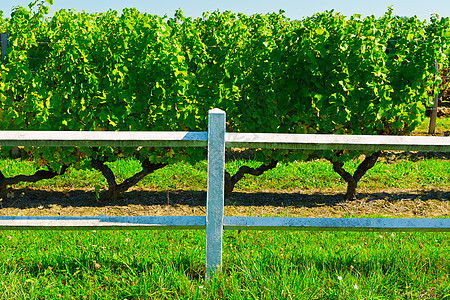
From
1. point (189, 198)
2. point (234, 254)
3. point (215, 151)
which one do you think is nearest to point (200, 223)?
point (215, 151)

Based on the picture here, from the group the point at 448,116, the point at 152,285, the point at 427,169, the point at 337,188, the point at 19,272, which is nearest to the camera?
the point at 152,285

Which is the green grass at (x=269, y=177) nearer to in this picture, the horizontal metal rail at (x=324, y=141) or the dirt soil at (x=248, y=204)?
the dirt soil at (x=248, y=204)

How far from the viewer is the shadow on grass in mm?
6656

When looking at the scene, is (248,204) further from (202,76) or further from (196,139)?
(196,139)

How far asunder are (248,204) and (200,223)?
139 inches

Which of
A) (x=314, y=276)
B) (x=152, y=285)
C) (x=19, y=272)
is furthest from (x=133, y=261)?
(x=314, y=276)

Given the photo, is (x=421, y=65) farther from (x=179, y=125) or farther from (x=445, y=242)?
(x=179, y=125)

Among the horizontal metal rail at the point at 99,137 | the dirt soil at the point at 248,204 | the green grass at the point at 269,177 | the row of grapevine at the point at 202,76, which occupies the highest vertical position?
the row of grapevine at the point at 202,76

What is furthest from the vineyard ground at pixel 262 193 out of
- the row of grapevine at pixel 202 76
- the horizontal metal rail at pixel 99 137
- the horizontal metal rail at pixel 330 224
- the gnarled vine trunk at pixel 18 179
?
the horizontal metal rail at pixel 99 137

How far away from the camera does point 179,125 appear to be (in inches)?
254

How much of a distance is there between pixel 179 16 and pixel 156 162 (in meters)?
2.11

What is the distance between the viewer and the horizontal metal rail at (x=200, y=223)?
3.18m

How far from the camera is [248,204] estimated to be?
6.66 metres

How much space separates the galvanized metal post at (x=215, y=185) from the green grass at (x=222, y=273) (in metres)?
0.19
